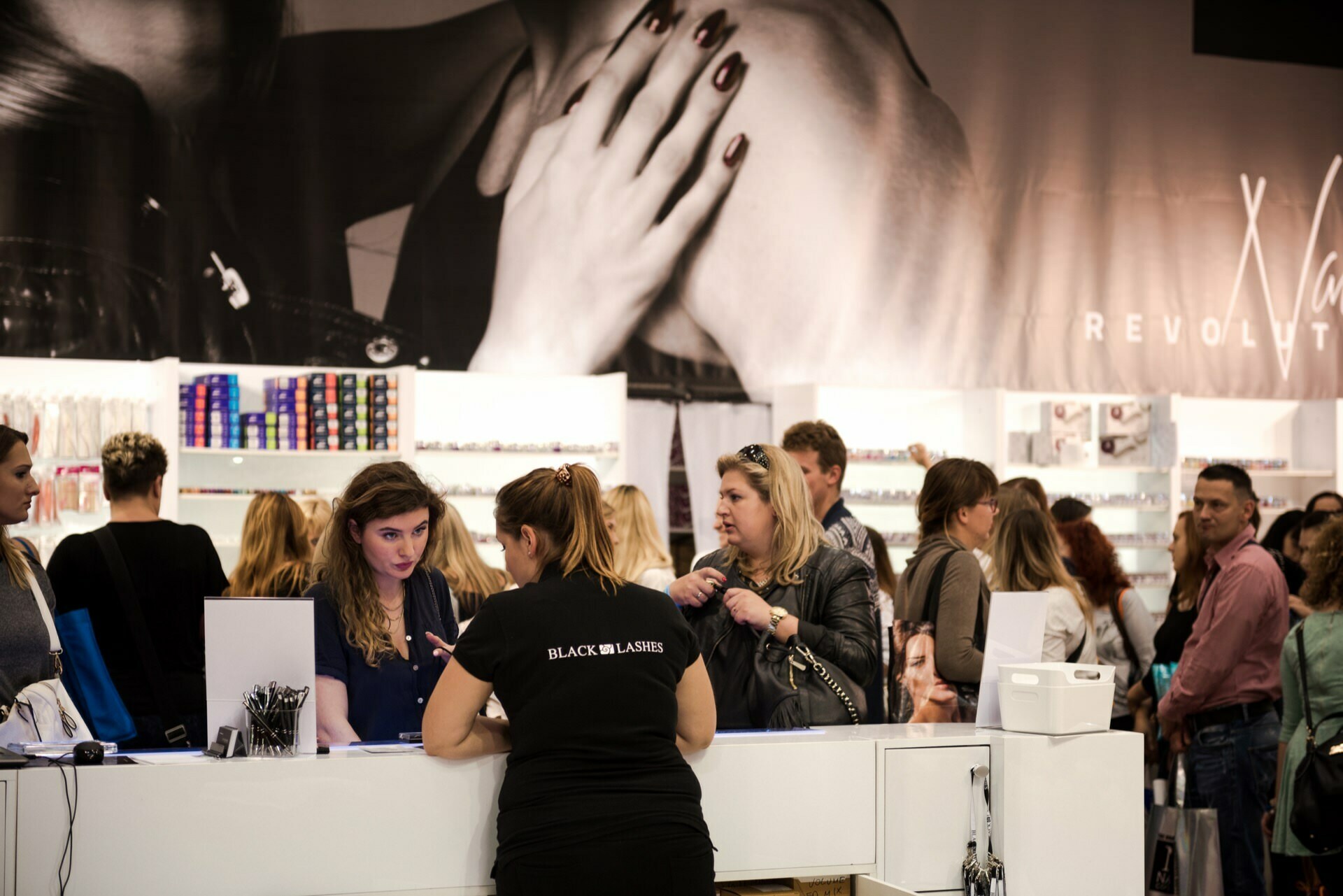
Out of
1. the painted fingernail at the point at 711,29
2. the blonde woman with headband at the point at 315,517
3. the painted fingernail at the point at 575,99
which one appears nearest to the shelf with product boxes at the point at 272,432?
the blonde woman with headband at the point at 315,517

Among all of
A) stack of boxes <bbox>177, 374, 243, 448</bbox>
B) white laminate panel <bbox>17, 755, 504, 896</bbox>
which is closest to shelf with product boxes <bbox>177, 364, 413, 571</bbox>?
stack of boxes <bbox>177, 374, 243, 448</bbox>

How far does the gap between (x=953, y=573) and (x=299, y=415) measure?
379 cm

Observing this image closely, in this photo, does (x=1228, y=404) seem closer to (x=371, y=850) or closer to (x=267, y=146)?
(x=267, y=146)

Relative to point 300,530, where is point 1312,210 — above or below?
above

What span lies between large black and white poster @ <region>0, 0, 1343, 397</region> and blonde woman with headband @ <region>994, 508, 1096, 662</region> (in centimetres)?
361

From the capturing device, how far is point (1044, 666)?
3137 millimetres

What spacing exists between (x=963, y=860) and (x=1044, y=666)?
18.5 inches

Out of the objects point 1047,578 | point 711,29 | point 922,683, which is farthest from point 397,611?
point 711,29

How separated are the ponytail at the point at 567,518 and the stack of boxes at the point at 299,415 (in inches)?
167

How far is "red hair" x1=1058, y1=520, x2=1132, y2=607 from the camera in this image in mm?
5293

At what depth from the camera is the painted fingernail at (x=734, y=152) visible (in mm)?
8156

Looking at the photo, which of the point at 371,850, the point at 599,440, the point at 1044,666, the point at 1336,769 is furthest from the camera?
the point at 599,440

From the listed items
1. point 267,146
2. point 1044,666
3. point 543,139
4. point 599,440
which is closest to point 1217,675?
point 1044,666

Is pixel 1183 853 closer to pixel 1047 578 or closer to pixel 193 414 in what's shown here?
pixel 1047 578
